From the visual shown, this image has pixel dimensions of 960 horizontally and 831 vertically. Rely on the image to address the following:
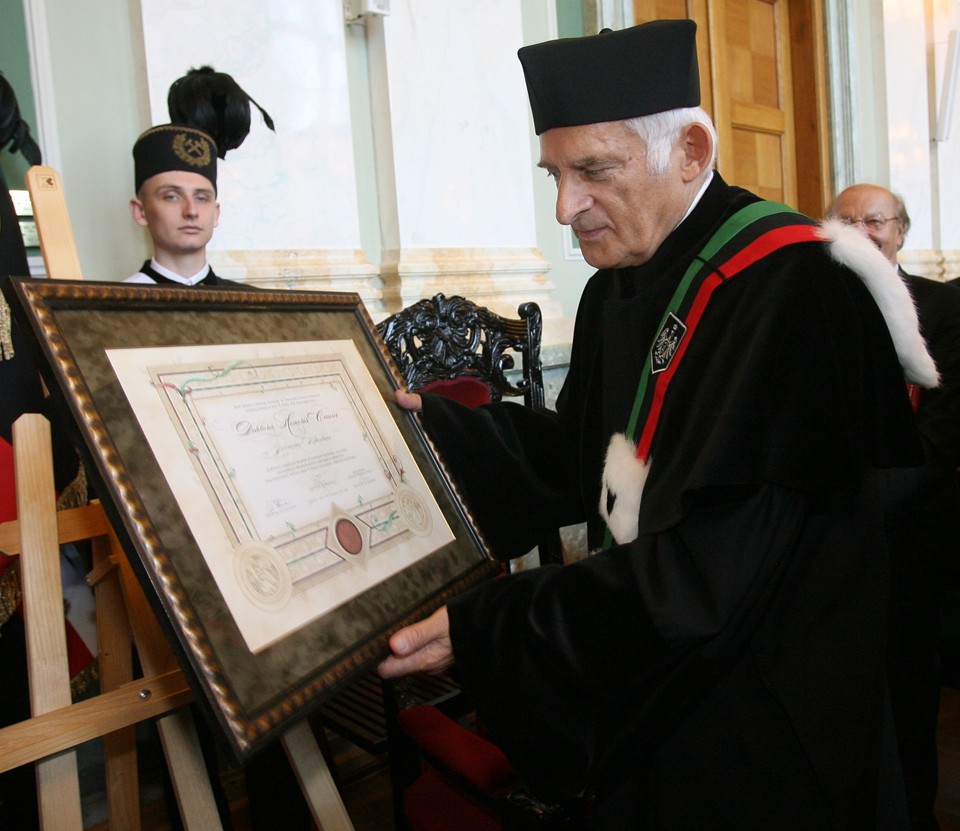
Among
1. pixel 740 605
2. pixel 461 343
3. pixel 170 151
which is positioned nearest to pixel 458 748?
pixel 740 605

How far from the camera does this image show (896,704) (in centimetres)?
251

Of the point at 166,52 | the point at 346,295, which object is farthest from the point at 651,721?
the point at 166,52

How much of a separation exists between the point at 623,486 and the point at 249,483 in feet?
1.90

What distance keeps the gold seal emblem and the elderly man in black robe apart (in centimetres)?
133

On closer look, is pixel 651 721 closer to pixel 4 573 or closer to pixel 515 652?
pixel 515 652

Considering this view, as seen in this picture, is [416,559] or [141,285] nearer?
[141,285]

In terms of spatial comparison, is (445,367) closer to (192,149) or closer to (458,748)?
(192,149)

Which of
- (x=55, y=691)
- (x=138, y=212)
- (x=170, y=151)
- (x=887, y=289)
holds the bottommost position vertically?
(x=55, y=691)

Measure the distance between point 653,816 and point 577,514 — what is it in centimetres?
64

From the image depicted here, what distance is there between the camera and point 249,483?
1187 millimetres

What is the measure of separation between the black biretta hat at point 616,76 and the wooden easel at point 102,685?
37.8 inches

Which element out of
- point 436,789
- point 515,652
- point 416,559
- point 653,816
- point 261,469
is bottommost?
point 436,789

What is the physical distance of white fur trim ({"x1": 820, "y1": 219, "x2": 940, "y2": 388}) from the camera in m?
1.28

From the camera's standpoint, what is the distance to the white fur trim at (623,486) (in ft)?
4.34
